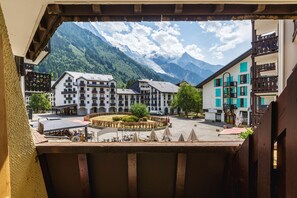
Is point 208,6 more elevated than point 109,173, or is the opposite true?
point 208,6

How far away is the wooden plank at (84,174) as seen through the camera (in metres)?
1.96

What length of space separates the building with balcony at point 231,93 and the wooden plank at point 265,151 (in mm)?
32016

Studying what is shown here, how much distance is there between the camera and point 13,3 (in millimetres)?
3223

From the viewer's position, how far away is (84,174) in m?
1.99

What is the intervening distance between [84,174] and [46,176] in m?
0.42

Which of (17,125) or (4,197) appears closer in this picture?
(4,197)

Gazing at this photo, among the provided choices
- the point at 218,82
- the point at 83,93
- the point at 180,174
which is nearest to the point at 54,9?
the point at 180,174

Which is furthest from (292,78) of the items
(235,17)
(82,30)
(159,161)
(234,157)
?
(82,30)

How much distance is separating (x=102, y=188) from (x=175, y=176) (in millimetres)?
779

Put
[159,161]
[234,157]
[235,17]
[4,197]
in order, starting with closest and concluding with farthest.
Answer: [4,197], [234,157], [159,161], [235,17]

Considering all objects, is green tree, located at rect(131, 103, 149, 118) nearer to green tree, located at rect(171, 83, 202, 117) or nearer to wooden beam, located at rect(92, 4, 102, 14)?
green tree, located at rect(171, 83, 202, 117)

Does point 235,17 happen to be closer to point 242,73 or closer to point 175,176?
point 175,176

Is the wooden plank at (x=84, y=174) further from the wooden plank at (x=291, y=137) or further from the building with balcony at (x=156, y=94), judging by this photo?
the building with balcony at (x=156, y=94)

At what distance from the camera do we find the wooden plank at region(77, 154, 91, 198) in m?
1.96
